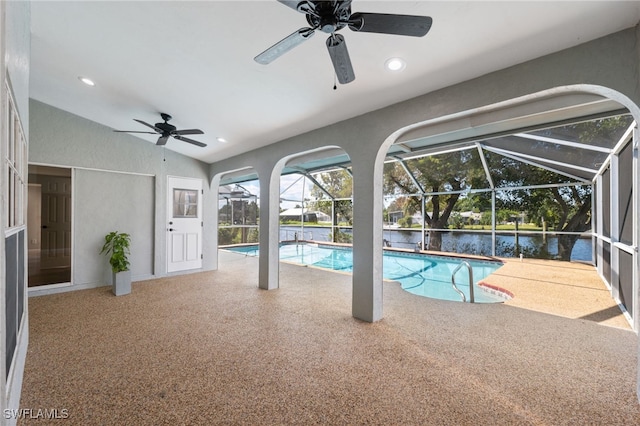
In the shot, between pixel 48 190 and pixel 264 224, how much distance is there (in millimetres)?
4896

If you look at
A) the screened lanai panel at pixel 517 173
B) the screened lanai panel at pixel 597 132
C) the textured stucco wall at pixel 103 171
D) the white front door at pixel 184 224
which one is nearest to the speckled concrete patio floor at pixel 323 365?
the textured stucco wall at pixel 103 171

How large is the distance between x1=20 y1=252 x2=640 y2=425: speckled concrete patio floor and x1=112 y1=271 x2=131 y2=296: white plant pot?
1.96 feet

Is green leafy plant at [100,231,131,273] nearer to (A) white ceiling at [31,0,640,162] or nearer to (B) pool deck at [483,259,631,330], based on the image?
Answer: (A) white ceiling at [31,0,640,162]

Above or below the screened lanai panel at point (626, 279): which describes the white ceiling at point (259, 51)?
above

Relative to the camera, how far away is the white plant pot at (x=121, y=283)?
14.5 ft

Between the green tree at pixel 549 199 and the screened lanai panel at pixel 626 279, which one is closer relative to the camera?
the screened lanai panel at pixel 626 279

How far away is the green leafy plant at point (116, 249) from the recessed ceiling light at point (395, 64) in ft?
15.9

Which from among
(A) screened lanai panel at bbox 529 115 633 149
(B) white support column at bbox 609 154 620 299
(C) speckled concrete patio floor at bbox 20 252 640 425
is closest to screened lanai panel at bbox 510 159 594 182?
(A) screened lanai panel at bbox 529 115 633 149

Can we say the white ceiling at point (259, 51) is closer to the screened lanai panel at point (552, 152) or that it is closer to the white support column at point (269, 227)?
the white support column at point (269, 227)

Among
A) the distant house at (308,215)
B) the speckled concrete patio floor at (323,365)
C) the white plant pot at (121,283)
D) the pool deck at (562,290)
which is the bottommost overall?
the speckled concrete patio floor at (323,365)

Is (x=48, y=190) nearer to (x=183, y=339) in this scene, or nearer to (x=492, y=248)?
(x=183, y=339)

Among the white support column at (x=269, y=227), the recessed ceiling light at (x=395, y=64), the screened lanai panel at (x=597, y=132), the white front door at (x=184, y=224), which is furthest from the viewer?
the white front door at (x=184, y=224)

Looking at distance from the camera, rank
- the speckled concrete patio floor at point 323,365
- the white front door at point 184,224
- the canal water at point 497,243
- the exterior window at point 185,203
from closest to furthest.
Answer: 1. the speckled concrete patio floor at point 323,365
2. the white front door at point 184,224
3. the exterior window at point 185,203
4. the canal water at point 497,243

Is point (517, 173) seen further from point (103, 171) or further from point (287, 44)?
point (103, 171)
